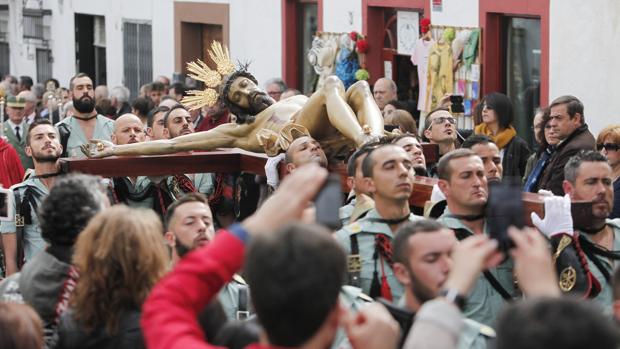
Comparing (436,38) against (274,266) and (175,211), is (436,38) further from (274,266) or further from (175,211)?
Result: (274,266)

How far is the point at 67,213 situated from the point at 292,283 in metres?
2.01

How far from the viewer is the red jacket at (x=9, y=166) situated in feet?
36.6

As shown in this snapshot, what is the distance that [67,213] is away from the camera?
5129 mm

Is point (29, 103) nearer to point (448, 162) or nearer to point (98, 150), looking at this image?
point (98, 150)

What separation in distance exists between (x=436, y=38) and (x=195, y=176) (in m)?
5.90

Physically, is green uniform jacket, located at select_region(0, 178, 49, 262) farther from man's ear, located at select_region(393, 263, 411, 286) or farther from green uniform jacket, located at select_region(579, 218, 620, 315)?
man's ear, located at select_region(393, 263, 411, 286)

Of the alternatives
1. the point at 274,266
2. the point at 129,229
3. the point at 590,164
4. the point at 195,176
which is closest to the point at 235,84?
the point at 195,176

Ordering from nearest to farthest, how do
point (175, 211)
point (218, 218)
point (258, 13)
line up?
point (175, 211) → point (218, 218) → point (258, 13)

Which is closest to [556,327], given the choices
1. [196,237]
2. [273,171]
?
[196,237]

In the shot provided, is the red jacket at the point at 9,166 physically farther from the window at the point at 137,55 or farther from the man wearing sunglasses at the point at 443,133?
the window at the point at 137,55

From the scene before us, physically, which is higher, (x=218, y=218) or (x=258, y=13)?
(x=258, y=13)

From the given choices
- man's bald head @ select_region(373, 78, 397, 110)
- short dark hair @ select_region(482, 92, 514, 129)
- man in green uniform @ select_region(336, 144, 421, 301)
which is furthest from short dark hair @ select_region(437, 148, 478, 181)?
man's bald head @ select_region(373, 78, 397, 110)

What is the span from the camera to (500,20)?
14.8 metres

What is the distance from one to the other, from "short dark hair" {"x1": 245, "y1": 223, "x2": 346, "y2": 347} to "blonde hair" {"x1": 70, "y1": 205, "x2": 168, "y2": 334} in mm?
1335
